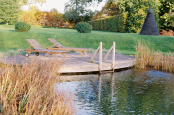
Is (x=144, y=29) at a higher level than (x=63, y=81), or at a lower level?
higher

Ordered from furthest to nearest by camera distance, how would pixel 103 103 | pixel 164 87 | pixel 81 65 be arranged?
pixel 81 65 → pixel 164 87 → pixel 103 103

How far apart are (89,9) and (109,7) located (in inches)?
113

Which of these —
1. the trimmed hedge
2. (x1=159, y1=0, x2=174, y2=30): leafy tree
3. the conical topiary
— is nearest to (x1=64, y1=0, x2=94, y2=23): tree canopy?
the trimmed hedge

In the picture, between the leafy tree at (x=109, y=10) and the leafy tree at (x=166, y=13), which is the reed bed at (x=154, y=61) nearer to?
the leafy tree at (x=166, y=13)

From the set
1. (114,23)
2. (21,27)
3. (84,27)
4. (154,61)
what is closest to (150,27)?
(84,27)

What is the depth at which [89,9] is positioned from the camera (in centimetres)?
3088

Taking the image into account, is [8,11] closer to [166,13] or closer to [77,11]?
[77,11]

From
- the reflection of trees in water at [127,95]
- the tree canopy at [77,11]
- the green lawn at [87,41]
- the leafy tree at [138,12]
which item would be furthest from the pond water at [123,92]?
the tree canopy at [77,11]

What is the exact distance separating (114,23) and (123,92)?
62.0 feet

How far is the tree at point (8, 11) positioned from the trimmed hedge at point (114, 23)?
31.4 ft

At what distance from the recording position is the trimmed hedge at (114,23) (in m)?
23.0

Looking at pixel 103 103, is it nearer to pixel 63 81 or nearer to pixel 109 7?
pixel 63 81

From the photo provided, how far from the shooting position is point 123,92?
593cm

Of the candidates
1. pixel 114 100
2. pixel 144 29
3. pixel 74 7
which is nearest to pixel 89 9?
pixel 74 7
